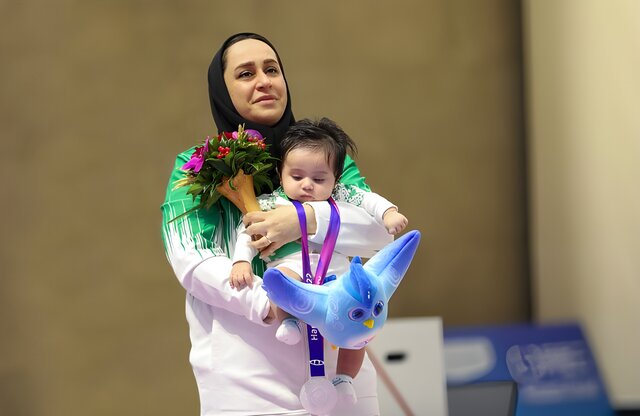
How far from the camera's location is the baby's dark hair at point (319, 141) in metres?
2.32

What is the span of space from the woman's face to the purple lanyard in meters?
0.36

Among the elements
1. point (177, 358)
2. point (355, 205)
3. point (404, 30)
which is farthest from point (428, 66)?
point (355, 205)

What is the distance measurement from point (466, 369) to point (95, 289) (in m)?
2.16

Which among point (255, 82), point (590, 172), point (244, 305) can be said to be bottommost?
point (590, 172)

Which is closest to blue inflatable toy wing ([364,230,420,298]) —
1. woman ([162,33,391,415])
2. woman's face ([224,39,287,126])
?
woman ([162,33,391,415])

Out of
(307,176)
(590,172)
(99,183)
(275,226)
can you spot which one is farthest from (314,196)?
(99,183)

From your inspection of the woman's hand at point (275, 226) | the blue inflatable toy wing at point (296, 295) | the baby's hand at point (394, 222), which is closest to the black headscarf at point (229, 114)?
the woman's hand at point (275, 226)

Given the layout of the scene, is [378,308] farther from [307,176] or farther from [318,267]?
[307,176]

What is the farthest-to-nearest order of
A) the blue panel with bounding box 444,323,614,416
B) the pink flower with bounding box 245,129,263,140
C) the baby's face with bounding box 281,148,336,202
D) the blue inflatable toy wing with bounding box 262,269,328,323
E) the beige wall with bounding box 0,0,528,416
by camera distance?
1. the beige wall with bounding box 0,0,528,416
2. the blue panel with bounding box 444,323,614,416
3. the pink flower with bounding box 245,129,263,140
4. the baby's face with bounding box 281,148,336,202
5. the blue inflatable toy wing with bounding box 262,269,328,323

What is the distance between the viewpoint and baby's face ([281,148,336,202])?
2291mm

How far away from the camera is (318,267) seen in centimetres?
220

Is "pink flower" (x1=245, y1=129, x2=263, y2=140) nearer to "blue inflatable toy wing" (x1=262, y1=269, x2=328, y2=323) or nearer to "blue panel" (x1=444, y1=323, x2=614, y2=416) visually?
"blue inflatable toy wing" (x1=262, y1=269, x2=328, y2=323)

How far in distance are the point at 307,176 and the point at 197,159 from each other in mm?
270

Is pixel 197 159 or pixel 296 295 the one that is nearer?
pixel 296 295
